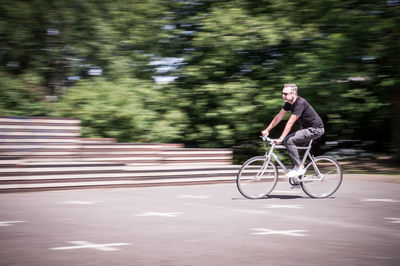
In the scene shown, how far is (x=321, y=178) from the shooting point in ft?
34.1

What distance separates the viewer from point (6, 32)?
17000mm

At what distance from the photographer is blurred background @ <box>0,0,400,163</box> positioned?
Answer: 17.0 metres

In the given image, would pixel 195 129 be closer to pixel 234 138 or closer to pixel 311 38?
pixel 234 138

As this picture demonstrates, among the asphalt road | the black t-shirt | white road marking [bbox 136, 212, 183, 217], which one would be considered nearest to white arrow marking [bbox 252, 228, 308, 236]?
the asphalt road

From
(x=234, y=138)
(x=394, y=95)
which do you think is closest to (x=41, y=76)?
(x=234, y=138)

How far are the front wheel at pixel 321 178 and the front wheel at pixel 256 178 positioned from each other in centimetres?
60

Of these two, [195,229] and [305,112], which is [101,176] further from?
[195,229]

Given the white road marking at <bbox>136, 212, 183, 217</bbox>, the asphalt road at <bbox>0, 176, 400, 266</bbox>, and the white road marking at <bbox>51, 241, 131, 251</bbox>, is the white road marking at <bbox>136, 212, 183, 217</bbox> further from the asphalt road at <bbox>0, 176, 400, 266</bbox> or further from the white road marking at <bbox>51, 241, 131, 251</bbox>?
the white road marking at <bbox>51, 241, 131, 251</bbox>

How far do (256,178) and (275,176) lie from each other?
0.35 m

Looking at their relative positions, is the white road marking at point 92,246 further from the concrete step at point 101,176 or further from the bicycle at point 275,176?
the concrete step at point 101,176

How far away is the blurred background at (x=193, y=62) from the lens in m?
17.0

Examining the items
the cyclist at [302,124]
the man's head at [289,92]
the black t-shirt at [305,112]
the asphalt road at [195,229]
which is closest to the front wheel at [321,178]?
the asphalt road at [195,229]

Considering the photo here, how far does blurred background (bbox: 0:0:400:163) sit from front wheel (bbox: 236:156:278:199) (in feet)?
24.6

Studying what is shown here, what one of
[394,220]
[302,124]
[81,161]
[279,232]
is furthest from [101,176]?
[394,220]
